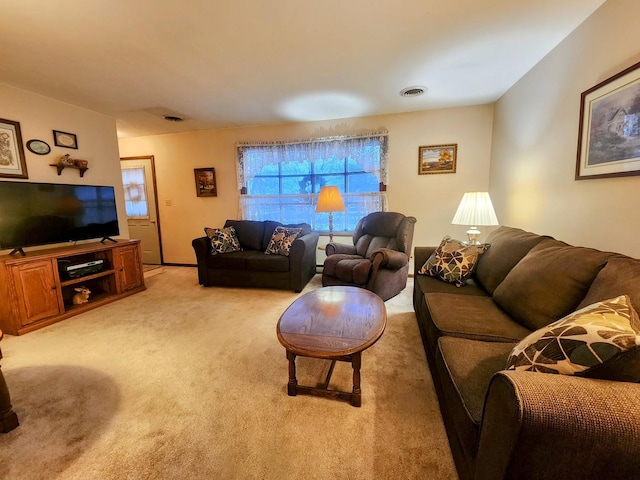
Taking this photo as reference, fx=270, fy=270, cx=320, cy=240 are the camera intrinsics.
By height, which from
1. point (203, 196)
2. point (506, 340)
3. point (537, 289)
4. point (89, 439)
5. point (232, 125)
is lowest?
point (89, 439)

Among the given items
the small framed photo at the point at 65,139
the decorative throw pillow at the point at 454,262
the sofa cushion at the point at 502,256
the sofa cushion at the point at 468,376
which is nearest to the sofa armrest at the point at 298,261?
the decorative throw pillow at the point at 454,262

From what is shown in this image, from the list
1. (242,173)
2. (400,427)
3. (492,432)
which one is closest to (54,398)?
(400,427)

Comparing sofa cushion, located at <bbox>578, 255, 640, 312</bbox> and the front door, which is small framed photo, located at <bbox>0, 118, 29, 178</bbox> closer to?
the front door

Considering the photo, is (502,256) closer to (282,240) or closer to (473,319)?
(473,319)

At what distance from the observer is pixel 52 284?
8.72 feet

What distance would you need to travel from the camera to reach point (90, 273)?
3.03 meters

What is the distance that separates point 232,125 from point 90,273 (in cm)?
277

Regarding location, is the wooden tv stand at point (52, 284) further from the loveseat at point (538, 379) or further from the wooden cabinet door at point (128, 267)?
the loveseat at point (538, 379)

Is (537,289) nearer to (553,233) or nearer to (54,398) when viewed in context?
(553,233)

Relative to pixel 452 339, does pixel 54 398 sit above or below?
below

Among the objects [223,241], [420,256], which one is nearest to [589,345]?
[420,256]

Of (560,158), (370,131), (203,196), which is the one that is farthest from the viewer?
(203,196)

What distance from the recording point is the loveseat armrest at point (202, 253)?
11.9ft

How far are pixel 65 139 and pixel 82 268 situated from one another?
5.15 feet
